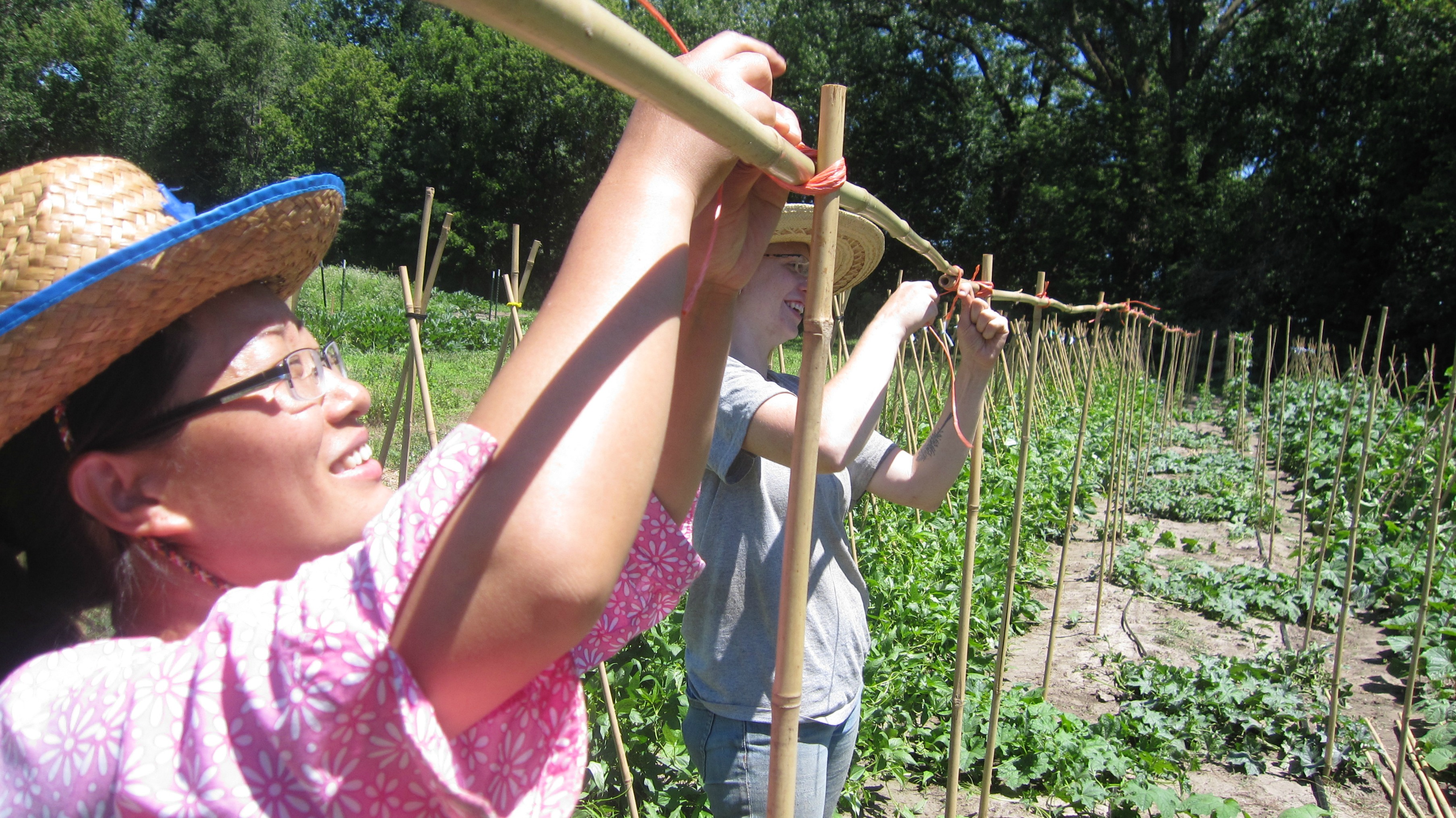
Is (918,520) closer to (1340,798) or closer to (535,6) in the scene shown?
(1340,798)

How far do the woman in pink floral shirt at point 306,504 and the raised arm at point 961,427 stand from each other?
3.15 ft

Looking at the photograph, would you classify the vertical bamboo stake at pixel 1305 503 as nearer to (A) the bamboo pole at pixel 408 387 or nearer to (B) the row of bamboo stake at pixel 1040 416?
(B) the row of bamboo stake at pixel 1040 416

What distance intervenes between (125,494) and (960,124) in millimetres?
27446

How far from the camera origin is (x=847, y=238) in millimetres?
1977

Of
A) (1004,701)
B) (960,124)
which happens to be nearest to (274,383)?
(1004,701)

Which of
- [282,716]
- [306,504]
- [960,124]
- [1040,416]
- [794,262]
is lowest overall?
[282,716]

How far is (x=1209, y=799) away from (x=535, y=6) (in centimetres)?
324

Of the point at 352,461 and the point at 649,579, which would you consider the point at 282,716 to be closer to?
the point at 352,461

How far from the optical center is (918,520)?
15.3 ft

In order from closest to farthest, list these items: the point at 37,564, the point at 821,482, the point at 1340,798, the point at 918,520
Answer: the point at 37,564
the point at 821,482
the point at 1340,798
the point at 918,520

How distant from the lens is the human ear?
0.72 metres

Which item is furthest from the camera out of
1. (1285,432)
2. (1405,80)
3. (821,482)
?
(1405,80)

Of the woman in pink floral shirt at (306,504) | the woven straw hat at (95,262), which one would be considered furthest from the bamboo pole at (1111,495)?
the woven straw hat at (95,262)

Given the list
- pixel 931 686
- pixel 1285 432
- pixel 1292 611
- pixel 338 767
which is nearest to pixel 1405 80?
pixel 1285 432
